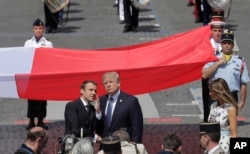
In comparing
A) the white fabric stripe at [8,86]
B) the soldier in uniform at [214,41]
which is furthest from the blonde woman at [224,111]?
the white fabric stripe at [8,86]

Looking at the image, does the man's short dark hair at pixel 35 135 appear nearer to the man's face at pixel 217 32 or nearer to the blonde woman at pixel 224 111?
the blonde woman at pixel 224 111

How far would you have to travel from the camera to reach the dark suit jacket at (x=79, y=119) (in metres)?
12.6

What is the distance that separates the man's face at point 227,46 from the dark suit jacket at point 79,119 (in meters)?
2.41

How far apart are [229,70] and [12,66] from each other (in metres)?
3.34

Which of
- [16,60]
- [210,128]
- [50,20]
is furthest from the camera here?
[50,20]

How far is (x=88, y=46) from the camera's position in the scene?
22984mm

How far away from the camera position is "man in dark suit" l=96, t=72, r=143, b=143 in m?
12.4

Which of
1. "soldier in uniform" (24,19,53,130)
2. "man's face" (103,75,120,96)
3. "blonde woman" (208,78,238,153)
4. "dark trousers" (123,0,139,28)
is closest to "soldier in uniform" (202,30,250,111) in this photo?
"blonde woman" (208,78,238,153)

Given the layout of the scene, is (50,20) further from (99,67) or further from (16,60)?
(99,67)

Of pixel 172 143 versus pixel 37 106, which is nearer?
pixel 172 143

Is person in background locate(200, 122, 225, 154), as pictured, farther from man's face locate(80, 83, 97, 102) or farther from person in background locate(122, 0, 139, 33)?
person in background locate(122, 0, 139, 33)

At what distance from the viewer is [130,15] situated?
24594 mm

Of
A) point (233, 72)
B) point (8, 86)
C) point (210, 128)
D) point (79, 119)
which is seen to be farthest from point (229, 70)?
point (210, 128)

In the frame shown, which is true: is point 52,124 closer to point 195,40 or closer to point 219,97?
point 195,40
